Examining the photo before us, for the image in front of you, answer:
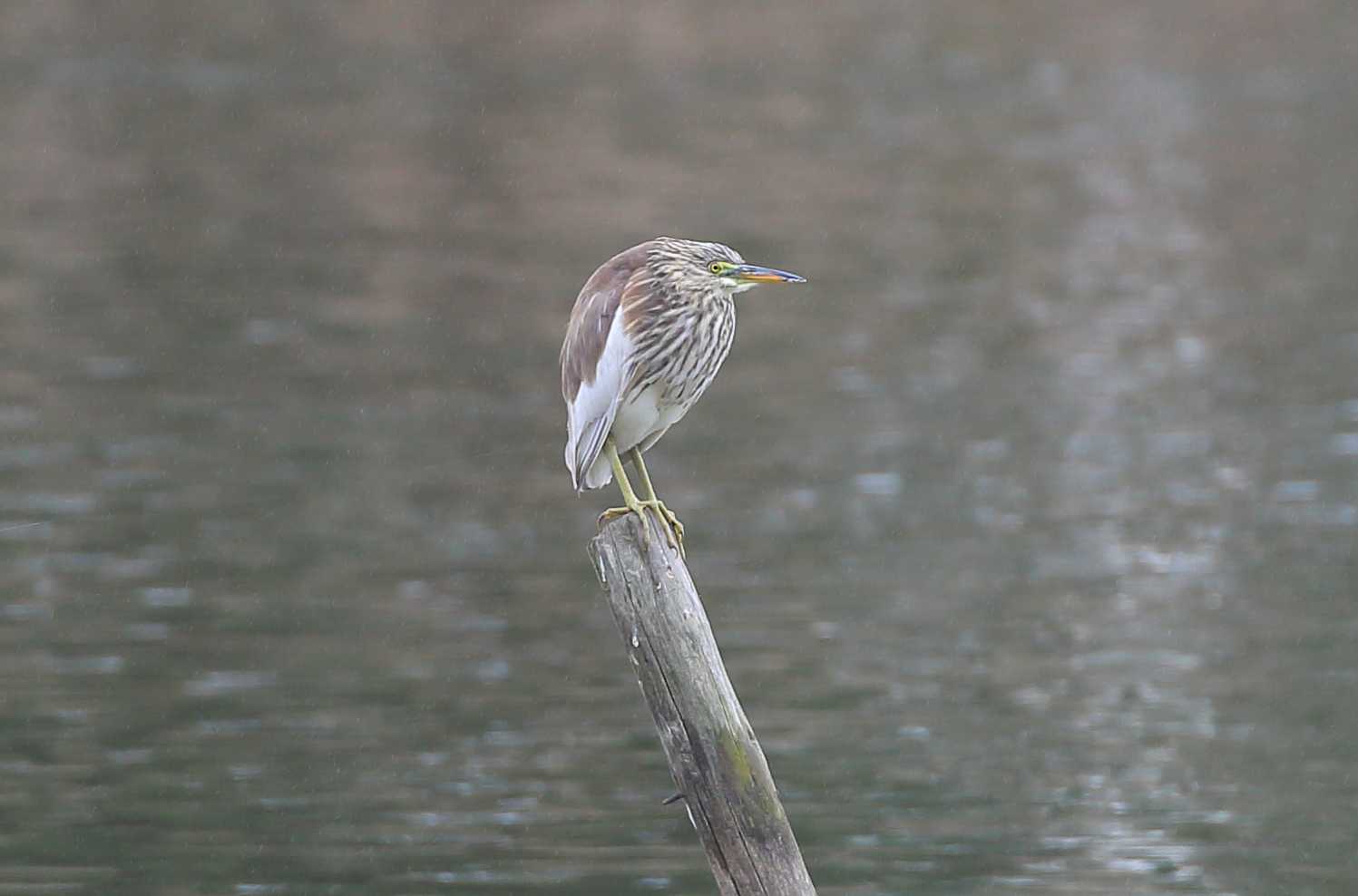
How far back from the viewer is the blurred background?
11352mm

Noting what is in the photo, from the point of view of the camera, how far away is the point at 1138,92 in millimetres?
39750

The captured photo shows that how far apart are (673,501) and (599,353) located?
963 cm

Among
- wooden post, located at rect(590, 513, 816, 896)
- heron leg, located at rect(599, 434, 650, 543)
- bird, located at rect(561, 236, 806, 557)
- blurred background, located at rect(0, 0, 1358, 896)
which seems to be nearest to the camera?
wooden post, located at rect(590, 513, 816, 896)

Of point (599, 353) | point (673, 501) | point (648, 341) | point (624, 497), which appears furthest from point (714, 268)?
point (673, 501)

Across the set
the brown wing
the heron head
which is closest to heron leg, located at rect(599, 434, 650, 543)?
the brown wing

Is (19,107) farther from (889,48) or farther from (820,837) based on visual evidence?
(820,837)

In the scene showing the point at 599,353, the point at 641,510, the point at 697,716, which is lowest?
the point at 697,716

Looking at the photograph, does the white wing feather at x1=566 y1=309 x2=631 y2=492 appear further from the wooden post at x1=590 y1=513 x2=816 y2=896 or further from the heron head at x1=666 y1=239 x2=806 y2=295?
the wooden post at x1=590 y1=513 x2=816 y2=896

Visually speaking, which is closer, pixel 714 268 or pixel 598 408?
pixel 714 268

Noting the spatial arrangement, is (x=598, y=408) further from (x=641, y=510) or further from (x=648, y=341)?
(x=641, y=510)

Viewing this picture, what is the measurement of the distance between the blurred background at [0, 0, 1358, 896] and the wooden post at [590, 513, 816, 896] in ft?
12.0

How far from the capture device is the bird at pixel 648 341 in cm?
708

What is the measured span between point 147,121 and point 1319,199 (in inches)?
696

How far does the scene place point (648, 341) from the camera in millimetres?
7102
